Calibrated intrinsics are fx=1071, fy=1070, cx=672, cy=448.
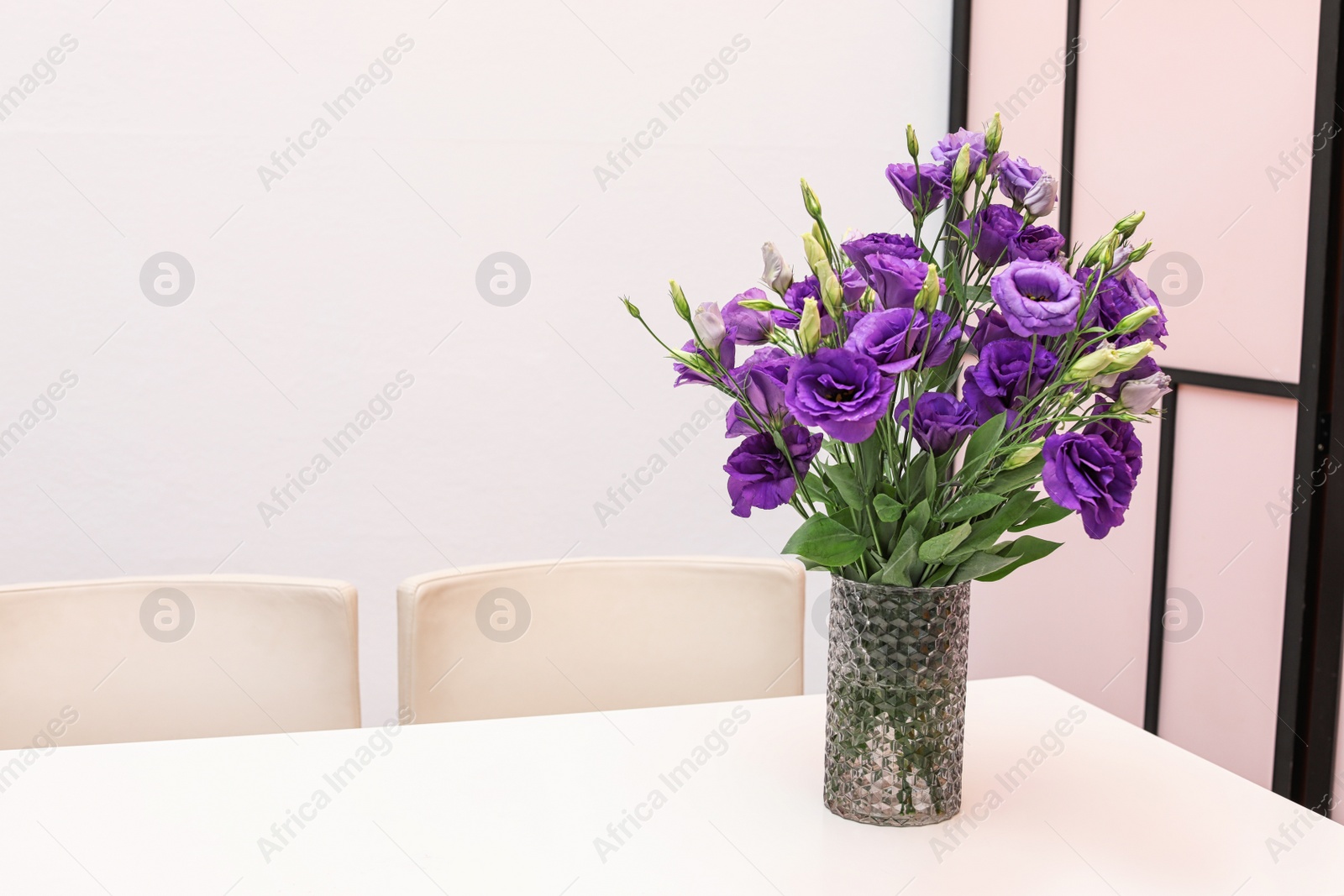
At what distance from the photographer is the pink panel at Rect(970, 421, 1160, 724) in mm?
2043

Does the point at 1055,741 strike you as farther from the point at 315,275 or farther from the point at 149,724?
the point at 315,275

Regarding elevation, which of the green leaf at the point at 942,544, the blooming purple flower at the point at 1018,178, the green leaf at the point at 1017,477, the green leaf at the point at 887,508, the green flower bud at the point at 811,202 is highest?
the blooming purple flower at the point at 1018,178

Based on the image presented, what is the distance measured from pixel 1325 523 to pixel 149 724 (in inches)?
65.4

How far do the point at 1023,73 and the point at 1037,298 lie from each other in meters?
1.90

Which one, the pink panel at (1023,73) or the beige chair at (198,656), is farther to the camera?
the pink panel at (1023,73)

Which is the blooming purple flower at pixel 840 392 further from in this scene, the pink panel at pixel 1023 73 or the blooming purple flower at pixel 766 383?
the pink panel at pixel 1023 73

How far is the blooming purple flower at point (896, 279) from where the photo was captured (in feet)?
2.67

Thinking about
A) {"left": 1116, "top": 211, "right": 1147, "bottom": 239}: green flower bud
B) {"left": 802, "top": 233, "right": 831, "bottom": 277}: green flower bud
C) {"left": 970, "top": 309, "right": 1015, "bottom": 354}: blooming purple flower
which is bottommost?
{"left": 970, "top": 309, "right": 1015, "bottom": 354}: blooming purple flower

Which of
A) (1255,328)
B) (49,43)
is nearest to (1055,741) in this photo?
(1255,328)

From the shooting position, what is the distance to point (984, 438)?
0.85 meters

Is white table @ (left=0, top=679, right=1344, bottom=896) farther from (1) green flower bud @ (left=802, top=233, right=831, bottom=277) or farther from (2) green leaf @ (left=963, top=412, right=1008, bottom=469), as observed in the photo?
(1) green flower bud @ (left=802, top=233, right=831, bottom=277)

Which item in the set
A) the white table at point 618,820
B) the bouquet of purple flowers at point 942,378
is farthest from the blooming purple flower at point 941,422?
the white table at point 618,820

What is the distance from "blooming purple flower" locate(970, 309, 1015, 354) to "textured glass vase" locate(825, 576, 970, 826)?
0.68ft

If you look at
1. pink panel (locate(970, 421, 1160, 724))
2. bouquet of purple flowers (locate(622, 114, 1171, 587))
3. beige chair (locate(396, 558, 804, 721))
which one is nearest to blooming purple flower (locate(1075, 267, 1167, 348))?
bouquet of purple flowers (locate(622, 114, 1171, 587))
